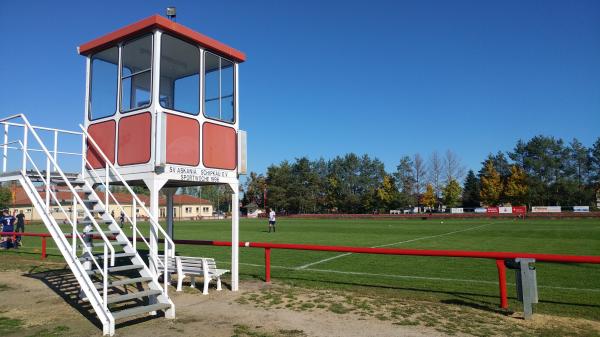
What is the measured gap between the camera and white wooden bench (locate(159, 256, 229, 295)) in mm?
8992

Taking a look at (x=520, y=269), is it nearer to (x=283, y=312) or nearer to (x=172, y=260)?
(x=283, y=312)

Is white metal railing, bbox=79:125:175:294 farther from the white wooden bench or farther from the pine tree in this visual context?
the pine tree

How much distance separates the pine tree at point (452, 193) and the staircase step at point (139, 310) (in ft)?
293

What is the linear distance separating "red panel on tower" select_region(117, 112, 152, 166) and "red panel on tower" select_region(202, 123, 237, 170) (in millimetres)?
1238

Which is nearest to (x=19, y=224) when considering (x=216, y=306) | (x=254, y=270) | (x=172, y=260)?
(x=254, y=270)

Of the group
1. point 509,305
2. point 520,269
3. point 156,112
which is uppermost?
point 156,112

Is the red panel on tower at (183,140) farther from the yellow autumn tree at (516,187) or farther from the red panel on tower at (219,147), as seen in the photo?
the yellow autumn tree at (516,187)

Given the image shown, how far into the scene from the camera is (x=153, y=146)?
27.4 feet

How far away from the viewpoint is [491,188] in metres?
87.2

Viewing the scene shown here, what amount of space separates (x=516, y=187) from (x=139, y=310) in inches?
3530

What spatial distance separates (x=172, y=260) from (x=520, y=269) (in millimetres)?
6500

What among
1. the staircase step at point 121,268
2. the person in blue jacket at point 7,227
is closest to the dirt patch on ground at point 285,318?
the staircase step at point 121,268

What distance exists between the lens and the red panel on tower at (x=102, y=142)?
9219mm

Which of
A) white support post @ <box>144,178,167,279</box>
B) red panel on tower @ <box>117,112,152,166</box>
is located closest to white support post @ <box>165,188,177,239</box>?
red panel on tower @ <box>117,112,152,166</box>
